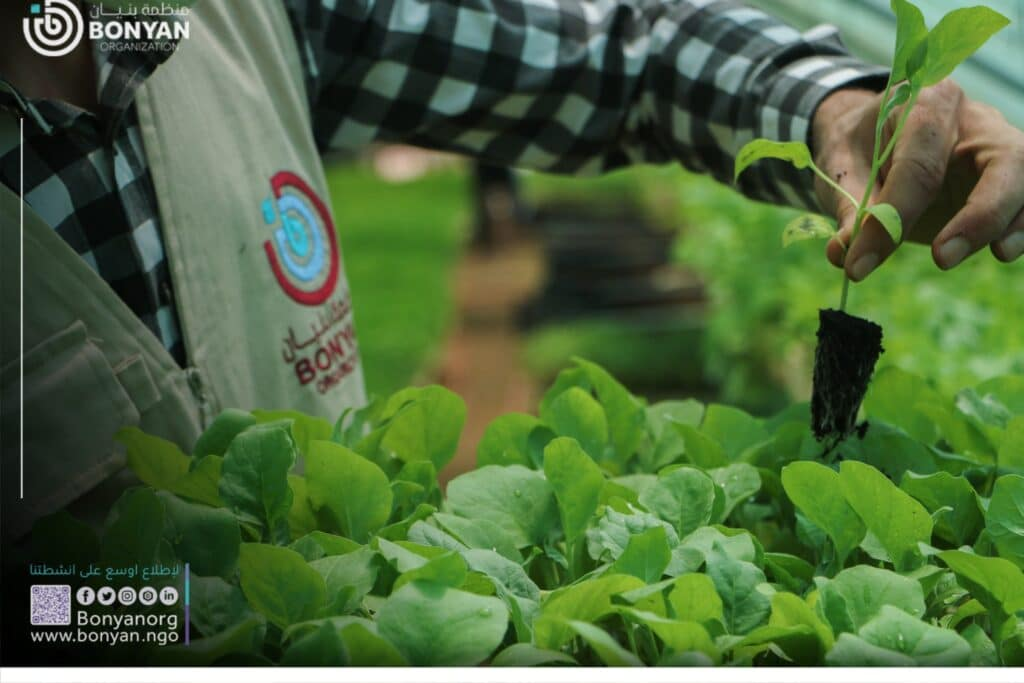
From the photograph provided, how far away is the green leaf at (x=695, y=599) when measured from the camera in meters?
0.46

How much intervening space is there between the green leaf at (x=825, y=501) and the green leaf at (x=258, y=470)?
271mm

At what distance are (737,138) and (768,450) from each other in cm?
38

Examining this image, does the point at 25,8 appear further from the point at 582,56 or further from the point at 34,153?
the point at 582,56

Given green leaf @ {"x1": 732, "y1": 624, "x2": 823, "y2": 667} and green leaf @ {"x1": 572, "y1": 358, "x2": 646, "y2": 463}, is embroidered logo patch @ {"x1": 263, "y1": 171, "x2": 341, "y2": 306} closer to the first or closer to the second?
green leaf @ {"x1": 572, "y1": 358, "x2": 646, "y2": 463}

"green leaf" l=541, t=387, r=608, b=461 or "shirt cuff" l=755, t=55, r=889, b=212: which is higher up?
"shirt cuff" l=755, t=55, r=889, b=212

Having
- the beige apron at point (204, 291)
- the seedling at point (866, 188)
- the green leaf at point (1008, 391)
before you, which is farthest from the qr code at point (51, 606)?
the green leaf at point (1008, 391)

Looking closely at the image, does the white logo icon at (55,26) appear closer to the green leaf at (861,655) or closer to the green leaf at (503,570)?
the green leaf at (503,570)

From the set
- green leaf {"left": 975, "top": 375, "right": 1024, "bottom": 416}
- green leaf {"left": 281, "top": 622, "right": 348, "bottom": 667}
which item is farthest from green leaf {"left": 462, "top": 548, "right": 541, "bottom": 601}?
green leaf {"left": 975, "top": 375, "right": 1024, "bottom": 416}

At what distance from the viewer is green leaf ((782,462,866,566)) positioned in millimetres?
543

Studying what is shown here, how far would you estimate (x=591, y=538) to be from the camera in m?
0.56

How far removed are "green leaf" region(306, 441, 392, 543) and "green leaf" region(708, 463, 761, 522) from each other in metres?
0.20

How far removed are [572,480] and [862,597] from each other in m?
0.16

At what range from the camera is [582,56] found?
1.04 meters

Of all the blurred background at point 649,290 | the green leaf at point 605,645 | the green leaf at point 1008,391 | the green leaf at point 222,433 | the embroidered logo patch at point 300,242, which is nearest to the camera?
the green leaf at point 605,645
